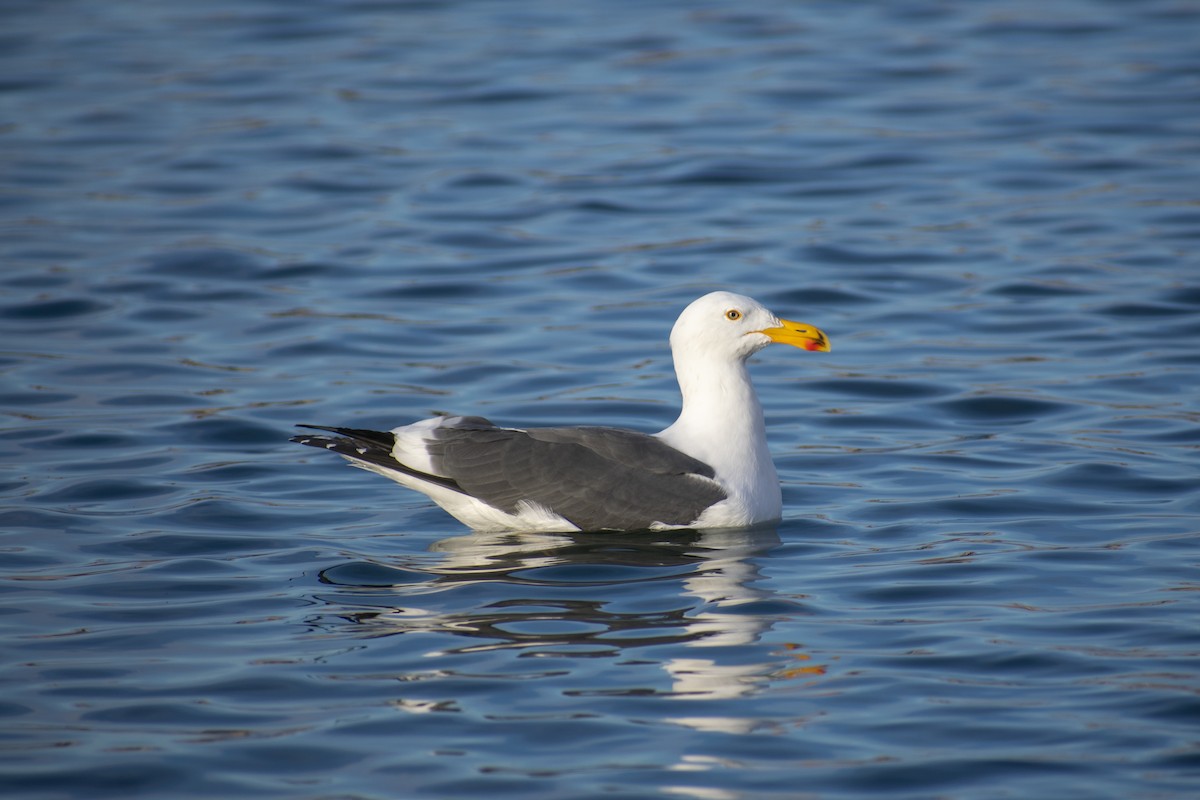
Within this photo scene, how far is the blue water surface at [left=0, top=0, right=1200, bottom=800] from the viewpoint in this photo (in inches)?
254

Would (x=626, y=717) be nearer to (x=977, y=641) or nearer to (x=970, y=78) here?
(x=977, y=641)

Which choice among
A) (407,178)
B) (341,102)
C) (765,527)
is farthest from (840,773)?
(341,102)

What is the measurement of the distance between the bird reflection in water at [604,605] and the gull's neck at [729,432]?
0.23 meters

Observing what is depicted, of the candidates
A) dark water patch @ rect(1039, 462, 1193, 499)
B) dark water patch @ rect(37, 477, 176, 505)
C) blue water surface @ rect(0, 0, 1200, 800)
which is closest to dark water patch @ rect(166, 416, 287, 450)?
blue water surface @ rect(0, 0, 1200, 800)

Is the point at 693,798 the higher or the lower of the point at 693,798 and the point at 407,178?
the lower

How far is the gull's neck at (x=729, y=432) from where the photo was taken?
888cm

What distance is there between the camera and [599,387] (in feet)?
37.9

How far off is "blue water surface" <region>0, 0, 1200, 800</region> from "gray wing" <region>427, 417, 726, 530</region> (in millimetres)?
202

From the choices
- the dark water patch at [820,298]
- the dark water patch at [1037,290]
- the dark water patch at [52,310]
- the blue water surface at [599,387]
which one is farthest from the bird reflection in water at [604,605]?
the dark water patch at [52,310]

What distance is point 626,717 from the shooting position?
6.48 m

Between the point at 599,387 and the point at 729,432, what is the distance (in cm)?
263

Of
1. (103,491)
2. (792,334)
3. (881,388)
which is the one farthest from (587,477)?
(881,388)

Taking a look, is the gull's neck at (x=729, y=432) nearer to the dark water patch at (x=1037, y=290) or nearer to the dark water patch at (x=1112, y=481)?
the dark water patch at (x=1112, y=481)

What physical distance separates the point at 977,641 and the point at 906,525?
5.79 feet
